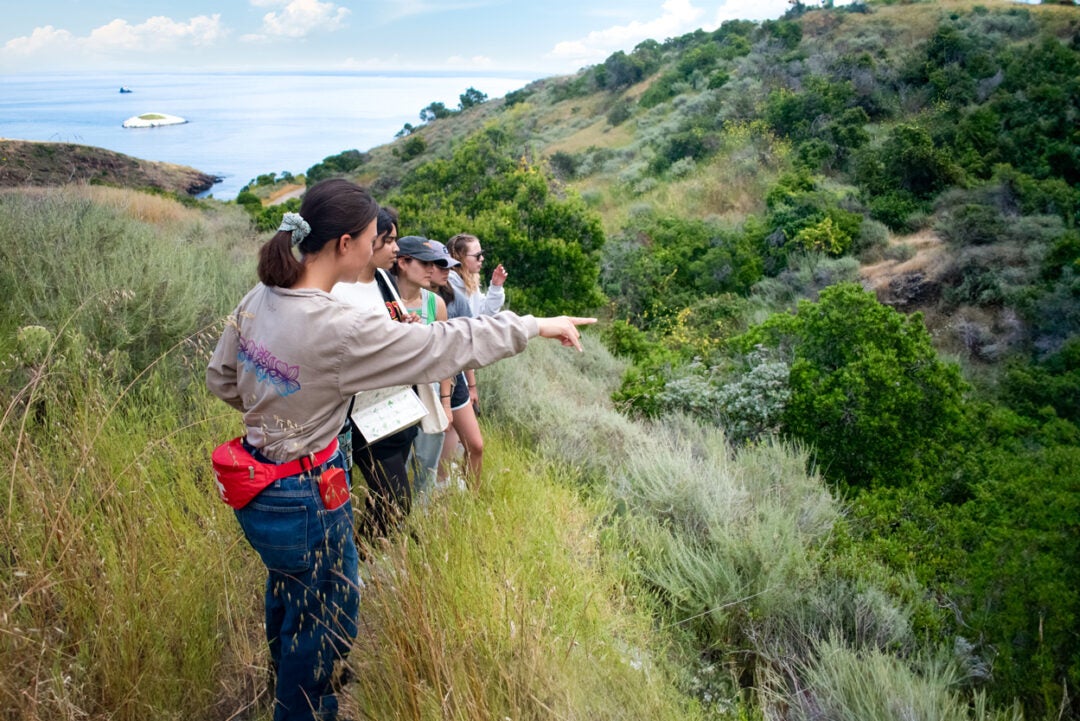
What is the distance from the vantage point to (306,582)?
2.27m

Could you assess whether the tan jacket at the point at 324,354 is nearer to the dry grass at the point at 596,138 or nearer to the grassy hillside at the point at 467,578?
the grassy hillside at the point at 467,578

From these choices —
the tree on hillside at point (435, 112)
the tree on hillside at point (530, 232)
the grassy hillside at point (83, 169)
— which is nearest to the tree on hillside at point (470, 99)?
the tree on hillside at point (435, 112)

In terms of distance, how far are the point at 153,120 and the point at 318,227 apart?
9080mm

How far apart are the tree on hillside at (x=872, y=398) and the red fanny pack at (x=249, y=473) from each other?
4715 mm

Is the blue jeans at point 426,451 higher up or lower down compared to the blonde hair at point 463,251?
lower down

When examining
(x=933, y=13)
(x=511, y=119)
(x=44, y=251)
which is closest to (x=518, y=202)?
(x=44, y=251)

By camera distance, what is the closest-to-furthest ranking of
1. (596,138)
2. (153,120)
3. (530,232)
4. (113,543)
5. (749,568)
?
1. (113,543)
2. (749,568)
3. (153,120)
4. (530,232)
5. (596,138)

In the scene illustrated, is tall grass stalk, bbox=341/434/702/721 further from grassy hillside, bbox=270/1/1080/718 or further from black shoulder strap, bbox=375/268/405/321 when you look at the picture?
black shoulder strap, bbox=375/268/405/321

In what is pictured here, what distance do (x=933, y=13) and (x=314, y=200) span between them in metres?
30.9

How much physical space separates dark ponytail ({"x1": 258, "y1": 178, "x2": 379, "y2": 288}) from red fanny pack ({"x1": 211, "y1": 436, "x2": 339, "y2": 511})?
536 mm

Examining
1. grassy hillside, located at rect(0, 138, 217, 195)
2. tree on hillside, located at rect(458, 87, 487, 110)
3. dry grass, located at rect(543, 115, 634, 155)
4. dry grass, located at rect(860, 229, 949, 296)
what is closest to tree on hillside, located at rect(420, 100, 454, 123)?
tree on hillside, located at rect(458, 87, 487, 110)

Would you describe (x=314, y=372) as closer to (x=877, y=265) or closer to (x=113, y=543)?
(x=113, y=543)

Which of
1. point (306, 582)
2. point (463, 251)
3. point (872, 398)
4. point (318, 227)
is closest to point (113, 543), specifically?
point (306, 582)

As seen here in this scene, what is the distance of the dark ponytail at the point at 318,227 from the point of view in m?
2.10
